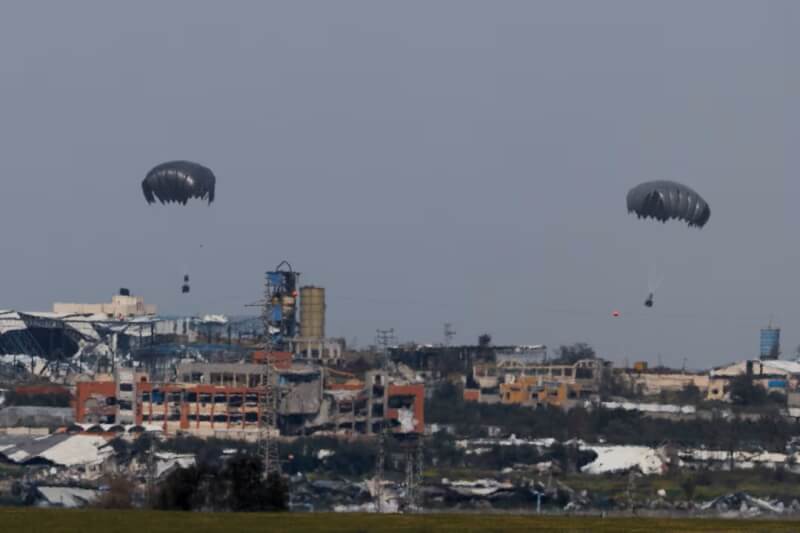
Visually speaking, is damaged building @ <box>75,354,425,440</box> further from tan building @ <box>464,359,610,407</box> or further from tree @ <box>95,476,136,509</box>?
tree @ <box>95,476,136,509</box>

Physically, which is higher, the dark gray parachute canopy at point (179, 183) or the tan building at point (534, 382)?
the dark gray parachute canopy at point (179, 183)

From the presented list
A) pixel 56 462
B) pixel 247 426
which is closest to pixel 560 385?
pixel 247 426

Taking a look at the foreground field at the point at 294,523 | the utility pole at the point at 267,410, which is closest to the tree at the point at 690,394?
the utility pole at the point at 267,410

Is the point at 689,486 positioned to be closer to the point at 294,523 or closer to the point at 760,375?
the point at 294,523

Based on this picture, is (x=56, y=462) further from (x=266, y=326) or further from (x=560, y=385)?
(x=560, y=385)

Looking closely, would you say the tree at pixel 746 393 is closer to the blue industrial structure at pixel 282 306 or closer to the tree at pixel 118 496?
the blue industrial structure at pixel 282 306

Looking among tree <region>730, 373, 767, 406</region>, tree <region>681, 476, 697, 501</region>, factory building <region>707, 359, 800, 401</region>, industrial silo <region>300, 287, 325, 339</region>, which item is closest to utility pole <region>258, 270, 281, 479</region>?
tree <region>681, 476, 697, 501</region>
